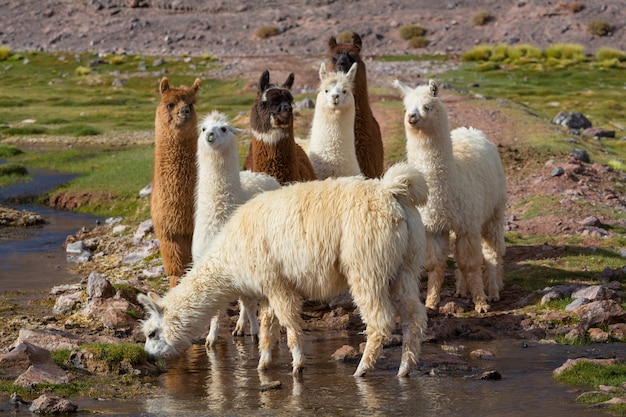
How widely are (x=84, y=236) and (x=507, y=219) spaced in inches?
273

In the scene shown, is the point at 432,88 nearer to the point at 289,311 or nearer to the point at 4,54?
the point at 289,311

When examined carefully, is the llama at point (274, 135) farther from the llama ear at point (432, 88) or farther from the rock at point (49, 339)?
the rock at point (49, 339)

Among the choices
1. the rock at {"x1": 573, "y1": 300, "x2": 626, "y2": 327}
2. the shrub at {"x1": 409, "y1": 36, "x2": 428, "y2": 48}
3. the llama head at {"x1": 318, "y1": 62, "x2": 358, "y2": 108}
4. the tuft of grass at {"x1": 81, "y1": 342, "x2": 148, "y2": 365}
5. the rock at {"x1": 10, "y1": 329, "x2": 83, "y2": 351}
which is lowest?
the rock at {"x1": 573, "y1": 300, "x2": 626, "y2": 327}

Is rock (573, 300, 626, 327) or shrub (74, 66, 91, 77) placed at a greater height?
shrub (74, 66, 91, 77)

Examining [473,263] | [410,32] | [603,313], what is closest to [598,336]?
[603,313]

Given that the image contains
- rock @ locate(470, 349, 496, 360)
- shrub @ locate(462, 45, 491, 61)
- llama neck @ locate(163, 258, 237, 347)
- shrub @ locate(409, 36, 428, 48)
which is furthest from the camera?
shrub @ locate(409, 36, 428, 48)

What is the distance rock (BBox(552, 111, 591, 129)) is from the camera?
2745 centimetres

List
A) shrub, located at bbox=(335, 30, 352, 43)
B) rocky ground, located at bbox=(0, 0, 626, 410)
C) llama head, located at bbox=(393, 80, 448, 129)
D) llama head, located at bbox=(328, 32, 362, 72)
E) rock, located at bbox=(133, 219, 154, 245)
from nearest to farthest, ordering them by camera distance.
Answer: rocky ground, located at bbox=(0, 0, 626, 410), llama head, located at bbox=(393, 80, 448, 129), llama head, located at bbox=(328, 32, 362, 72), rock, located at bbox=(133, 219, 154, 245), shrub, located at bbox=(335, 30, 352, 43)

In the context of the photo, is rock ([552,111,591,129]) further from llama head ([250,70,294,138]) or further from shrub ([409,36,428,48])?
shrub ([409,36,428,48])

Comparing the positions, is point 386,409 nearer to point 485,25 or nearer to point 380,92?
point 380,92

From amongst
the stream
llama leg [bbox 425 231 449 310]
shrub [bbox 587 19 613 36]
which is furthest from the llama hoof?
shrub [bbox 587 19 613 36]

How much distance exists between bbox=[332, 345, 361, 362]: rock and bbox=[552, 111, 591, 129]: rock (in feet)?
62.8

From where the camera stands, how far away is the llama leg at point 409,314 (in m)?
8.52

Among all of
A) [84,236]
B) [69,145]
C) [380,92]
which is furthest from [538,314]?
[69,145]
